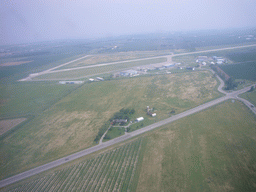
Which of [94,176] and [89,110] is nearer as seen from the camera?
[94,176]

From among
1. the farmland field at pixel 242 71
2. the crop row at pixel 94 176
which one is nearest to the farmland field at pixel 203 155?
the crop row at pixel 94 176

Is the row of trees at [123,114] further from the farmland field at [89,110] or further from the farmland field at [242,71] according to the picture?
the farmland field at [242,71]

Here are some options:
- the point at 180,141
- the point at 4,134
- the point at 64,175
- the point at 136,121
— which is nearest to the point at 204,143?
the point at 180,141

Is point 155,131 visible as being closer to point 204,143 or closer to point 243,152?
point 204,143

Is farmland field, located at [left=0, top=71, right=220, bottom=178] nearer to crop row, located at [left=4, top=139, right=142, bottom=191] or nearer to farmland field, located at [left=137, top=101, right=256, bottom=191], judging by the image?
crop row, located at [left=4, top=139, right=142, bottom=191]

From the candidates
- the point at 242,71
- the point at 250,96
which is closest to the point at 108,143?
the point at 250,96

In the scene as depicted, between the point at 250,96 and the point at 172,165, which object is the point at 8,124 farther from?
the point at 250,96
